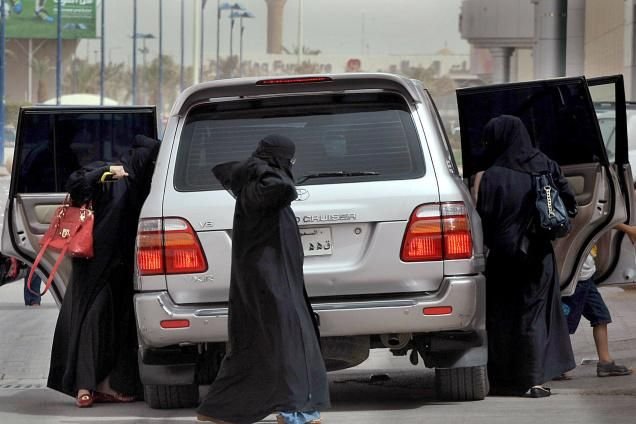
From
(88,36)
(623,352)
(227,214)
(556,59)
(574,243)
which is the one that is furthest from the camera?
(88,36)

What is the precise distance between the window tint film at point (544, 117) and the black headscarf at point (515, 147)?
1.68ft

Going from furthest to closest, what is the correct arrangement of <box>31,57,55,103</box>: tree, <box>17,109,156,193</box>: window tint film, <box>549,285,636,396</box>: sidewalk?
<box>31,57,55,103</box>: tree → <box>17,109,156,193</box>: window tint film → <box>549,285,636,396</box>: sidewalk

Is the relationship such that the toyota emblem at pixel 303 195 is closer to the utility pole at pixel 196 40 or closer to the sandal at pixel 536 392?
the sandal at pixel 536 392

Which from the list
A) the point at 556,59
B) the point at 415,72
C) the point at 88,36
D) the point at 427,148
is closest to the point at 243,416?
the point at 427,148

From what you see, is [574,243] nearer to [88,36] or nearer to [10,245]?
[10,245]

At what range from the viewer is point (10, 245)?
31.8 feet

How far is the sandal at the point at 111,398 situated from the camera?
30.6 feet

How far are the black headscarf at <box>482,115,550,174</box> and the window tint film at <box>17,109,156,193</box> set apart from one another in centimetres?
220

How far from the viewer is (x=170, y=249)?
8031mm

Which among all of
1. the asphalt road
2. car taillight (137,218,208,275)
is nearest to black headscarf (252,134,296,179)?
car taillight (137,218,208,275)

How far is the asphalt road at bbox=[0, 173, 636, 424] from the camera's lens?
827 centimetres

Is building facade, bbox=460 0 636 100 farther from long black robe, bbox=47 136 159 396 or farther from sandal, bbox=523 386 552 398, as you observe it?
long black robe, bbox=47 136 159 396

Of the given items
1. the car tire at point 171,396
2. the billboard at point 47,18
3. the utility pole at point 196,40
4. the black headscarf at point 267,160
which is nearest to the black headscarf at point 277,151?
the black headscarf at point 267,160

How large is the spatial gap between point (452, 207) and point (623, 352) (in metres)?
4.33
